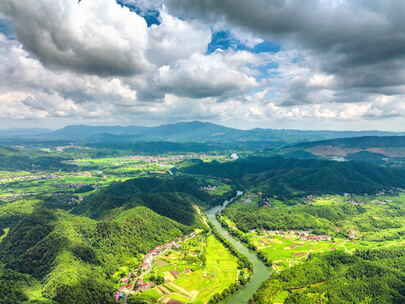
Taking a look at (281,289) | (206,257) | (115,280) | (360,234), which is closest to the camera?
(281,289)

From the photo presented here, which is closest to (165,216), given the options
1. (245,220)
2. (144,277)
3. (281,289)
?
(245,220)

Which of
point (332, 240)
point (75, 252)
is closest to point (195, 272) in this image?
point (75, 252)

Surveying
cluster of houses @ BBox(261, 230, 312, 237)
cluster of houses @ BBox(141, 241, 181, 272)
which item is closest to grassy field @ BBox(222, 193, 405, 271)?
cluster of houses @ BBox(261, 230, 312, 237)

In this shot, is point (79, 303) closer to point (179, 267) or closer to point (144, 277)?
point (144, 277)

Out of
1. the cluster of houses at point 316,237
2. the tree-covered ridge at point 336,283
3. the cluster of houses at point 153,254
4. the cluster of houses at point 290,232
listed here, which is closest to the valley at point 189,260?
the cluster of houses at point 290,232

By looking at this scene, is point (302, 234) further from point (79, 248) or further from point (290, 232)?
point (79, 248)

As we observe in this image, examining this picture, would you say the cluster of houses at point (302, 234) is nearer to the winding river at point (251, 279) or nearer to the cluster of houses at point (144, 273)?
the winding river at point (251, 279)
